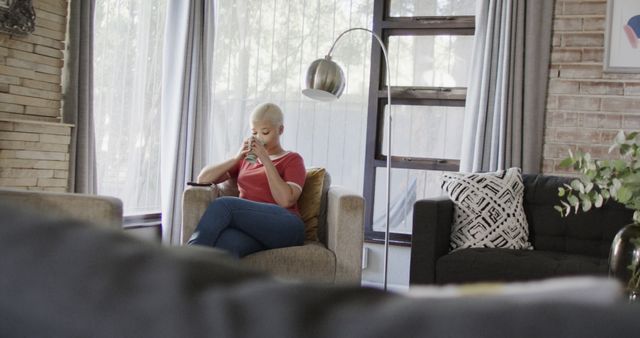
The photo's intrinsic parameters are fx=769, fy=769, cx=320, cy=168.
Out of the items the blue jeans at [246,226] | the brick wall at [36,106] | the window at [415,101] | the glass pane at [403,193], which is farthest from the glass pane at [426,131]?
the brick wall at [36,106]

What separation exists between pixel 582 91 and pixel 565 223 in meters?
1.09

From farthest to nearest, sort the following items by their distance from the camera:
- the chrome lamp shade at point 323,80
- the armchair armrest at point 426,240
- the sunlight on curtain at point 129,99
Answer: the sunlight on curtain at point 129,99
the chrome lamp shade at point 323,80
the armchair armrest at point 426,240

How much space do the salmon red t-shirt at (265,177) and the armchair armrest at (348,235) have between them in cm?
35

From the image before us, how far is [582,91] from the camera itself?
4.51 meters

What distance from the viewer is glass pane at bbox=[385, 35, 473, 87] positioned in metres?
4.89

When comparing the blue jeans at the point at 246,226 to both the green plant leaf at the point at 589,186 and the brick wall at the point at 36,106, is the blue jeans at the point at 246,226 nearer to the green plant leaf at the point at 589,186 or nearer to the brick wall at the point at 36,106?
the brick wall at the point at 36,106

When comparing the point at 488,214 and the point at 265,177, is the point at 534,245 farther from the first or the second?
the point at 265,177

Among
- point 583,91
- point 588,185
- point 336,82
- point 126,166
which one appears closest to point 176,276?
point 588,185

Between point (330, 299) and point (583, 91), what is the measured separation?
14.9 ft

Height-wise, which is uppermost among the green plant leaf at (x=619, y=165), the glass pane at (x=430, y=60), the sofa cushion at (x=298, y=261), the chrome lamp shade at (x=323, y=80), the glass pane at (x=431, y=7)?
the glass pane at (x=431, y=7)

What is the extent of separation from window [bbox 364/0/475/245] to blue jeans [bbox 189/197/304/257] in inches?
63.6

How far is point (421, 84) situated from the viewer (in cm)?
496

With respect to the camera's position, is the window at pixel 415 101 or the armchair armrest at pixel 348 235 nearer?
the armchair armrest at pixel 348 235

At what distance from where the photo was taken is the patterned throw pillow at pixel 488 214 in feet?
12.1
